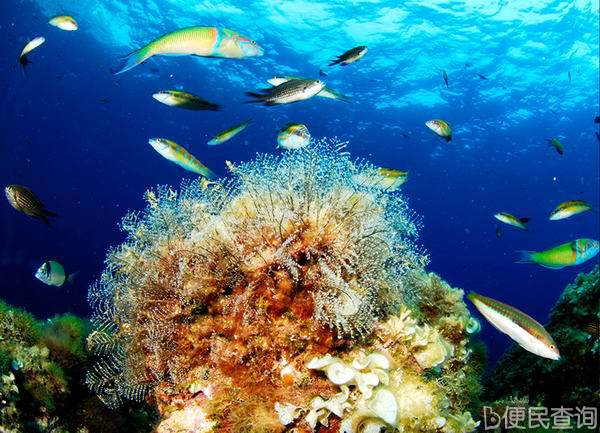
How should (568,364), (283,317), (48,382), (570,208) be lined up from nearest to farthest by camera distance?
(283,317) < (48,382) < (568,364) < (570,208)

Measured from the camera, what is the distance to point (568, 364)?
20.1 ft

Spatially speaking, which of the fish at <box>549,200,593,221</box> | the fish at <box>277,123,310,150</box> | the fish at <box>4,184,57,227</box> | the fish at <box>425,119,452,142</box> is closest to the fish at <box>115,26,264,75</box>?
the fish at <box>277,123,310,150</box>

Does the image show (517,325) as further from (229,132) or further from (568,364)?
(568,364)

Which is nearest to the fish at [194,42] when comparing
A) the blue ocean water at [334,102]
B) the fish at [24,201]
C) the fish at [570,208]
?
the fish at [24,201]

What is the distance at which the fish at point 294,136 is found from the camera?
4949mm

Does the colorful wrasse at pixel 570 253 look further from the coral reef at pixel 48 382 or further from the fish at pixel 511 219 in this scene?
the coral reef at pixel 48 382

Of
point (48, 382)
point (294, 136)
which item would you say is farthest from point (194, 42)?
point (48, 382)

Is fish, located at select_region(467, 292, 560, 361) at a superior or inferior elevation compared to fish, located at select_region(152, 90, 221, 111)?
inferior

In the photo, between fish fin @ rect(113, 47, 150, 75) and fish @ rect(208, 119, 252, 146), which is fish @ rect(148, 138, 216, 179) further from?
fish fin @ rect(113, 47, 150, 75)

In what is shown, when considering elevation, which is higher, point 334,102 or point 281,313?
point 281,313

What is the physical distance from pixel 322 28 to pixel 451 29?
27.6 ft

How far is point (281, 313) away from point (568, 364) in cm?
564

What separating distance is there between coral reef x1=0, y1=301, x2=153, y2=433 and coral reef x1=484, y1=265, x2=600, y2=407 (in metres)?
6.00

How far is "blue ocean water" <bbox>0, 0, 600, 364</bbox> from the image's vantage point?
25.0m
